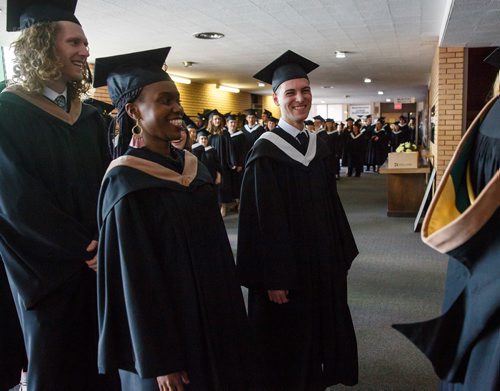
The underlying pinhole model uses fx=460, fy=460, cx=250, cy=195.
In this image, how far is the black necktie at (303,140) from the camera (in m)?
2.49

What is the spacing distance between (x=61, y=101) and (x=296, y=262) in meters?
1.42

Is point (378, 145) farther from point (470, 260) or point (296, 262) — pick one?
point (470, 260)

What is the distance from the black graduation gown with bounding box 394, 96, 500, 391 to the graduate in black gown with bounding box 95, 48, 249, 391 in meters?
0.70

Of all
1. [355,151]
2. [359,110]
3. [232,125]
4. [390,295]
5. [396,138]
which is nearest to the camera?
[390,295]

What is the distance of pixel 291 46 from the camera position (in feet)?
31.6

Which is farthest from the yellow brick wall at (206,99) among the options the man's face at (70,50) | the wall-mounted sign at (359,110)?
the wall-mounted sign at (359,110)

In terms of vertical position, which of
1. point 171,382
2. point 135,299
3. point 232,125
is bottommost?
point 171,382

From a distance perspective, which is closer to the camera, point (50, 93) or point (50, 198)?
point (50, 198)

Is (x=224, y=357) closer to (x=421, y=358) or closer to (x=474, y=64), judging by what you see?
(x=421, y=358)

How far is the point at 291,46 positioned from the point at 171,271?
877cm

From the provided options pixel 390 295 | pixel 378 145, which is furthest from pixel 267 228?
pixel 378 145

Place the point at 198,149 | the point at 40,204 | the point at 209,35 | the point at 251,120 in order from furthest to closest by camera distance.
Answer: the point at 251,120 < the point at 209,35 < the point at 198,149 < the point at 40,204

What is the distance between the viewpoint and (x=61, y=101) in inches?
85.6

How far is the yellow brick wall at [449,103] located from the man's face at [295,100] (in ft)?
19.5
